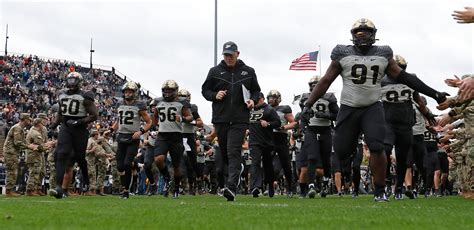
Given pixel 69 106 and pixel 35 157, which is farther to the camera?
pixel 35 157

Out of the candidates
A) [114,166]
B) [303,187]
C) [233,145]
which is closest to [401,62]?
[233,145]

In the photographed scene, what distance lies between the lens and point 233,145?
462 inches

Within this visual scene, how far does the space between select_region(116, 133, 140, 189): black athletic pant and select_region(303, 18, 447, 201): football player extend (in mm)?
5829

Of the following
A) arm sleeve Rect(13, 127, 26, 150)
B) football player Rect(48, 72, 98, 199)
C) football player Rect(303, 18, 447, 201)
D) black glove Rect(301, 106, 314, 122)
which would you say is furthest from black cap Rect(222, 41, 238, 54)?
arm sleeve Rect(13, 127, 26, 150)

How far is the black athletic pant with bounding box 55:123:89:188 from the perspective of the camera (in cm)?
1355

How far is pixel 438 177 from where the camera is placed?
22469 millimetres

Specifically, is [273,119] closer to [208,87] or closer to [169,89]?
[169,89]

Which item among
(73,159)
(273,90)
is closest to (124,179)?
(73,159)

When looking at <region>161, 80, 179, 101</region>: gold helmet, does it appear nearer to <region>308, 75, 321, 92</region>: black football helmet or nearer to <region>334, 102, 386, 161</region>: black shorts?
<region>308, 75, 321, 92</region>: black football helmet

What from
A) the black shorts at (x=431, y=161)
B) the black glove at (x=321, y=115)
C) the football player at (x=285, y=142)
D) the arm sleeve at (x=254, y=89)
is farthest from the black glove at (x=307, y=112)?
the black shorts at (x=431, y=161)

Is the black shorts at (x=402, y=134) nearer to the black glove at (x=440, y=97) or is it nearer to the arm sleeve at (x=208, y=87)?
the black glove at (x=440, y=97)

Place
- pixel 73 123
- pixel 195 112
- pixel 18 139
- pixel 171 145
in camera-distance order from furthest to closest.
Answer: pixel 18 139 → pixel 195 112 → pixel 171 145 → pixel 73 123

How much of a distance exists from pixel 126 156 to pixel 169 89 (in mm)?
1557

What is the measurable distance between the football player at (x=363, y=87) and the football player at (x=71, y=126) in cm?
511
